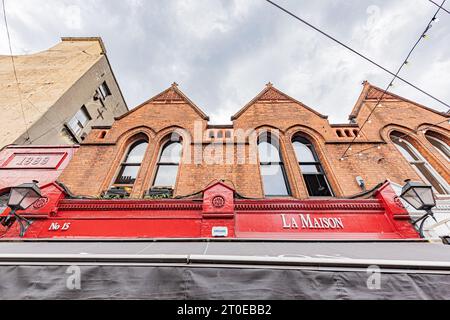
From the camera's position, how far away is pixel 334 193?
7004 millimetres

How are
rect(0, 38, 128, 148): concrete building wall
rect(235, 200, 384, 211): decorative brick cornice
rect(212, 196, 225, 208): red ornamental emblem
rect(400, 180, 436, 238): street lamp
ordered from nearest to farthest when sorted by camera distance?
rect(400, 180, 436, 238): street lamp → rect(212, 196, 225, 208): red ornamental emblem → rect(235, 200, 384, 211): decorative brick cornice → rect(0, 38, 128, 148): concrete building wall

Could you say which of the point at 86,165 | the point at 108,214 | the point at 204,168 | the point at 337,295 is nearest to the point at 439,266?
the point at 337,295

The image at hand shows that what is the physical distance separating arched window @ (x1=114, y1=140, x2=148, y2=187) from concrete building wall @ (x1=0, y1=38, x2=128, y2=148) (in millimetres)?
4965

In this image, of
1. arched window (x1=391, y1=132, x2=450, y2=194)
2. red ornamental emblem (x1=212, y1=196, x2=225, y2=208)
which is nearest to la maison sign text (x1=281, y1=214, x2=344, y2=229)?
red ornamental emblem (x1=212, y1=196, x2=225, y2=208)

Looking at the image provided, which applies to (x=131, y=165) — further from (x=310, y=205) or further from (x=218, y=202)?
(x=310, y=205)

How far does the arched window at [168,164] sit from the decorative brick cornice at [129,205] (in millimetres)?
1413

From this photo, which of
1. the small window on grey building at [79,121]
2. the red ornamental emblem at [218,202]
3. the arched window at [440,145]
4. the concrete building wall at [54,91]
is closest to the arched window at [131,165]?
the red ornamental emblem at [218,202]

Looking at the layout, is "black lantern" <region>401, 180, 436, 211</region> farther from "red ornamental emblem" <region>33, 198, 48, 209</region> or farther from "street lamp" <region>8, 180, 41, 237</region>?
"red ornamental emblem" <region>33, 198, 48, 209</region>

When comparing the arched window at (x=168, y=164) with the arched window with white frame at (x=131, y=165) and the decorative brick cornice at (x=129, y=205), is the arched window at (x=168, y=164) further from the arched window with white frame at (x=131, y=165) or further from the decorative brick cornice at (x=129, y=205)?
the decorative brick cornice at (x=129, y=205)

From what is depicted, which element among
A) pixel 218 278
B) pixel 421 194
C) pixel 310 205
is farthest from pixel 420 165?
pixel 218 278

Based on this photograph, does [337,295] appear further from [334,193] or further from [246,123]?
[246,123]

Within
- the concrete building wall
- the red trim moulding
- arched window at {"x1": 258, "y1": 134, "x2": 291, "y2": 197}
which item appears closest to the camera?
the red trim moulding

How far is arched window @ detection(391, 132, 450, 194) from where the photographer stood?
24.2 feet

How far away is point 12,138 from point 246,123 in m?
9.88
